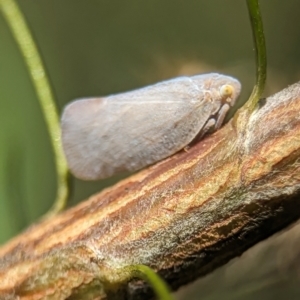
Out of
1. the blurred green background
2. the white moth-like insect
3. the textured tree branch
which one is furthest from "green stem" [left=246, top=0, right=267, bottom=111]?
the blurred green background

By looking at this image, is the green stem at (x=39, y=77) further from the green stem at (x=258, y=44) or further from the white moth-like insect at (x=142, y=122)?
the green stem at (x=258, y=44)

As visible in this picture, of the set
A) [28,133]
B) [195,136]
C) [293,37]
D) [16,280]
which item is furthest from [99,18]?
[16,280]

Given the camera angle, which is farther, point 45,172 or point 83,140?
point 45,172

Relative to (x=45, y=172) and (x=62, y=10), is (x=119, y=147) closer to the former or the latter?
(x=45, y=172)

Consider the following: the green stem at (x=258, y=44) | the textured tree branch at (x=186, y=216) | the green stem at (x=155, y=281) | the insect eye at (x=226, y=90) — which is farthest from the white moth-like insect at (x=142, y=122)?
the green stem at (x=155, y=281)

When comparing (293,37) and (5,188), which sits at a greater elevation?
(293,37)

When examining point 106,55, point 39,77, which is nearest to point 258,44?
point 39,77

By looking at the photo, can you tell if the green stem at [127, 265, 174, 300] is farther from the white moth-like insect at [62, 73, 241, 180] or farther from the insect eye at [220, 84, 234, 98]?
the insect eye at [220, 84, 234, 98]

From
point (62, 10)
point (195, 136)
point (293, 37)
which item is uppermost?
point (62, 10)
